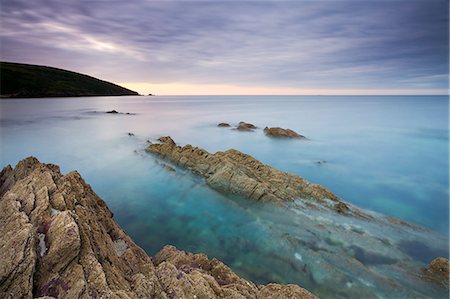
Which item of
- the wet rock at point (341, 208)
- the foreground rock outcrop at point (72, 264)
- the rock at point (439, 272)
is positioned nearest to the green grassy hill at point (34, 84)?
the foreground rock outcrop at point (72, 264)

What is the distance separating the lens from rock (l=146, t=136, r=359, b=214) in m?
18.5

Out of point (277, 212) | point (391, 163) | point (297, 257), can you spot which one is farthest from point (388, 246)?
point (391, 163)

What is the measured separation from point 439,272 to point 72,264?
14.6m

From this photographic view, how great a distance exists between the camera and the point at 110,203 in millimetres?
19547

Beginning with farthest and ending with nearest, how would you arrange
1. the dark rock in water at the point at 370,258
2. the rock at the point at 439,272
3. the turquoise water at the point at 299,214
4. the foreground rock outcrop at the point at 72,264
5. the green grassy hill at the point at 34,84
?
the green grassy hill at the point at 34,84 < the dark rock in water at the point at 370,258 < the turquoise water at the point at 299,214 < the rock at the point at 439,272 < the foreground rock outcrop at the point at 72,264

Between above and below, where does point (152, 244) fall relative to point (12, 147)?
below

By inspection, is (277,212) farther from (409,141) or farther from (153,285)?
(409,141)

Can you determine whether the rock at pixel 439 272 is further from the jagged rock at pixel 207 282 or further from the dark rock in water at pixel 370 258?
the jagged rock at pixel 207 282

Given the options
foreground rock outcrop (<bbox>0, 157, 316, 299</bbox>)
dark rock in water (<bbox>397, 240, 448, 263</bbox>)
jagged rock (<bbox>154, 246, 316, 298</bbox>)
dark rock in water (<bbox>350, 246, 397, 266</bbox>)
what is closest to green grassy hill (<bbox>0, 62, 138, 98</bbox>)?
foreground rock outcrop (<bbox>0, 157, 316, 299</bbox>)

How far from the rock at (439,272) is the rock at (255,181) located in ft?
18.7

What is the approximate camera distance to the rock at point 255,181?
18500mm

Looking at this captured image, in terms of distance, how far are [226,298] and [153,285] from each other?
209 cm

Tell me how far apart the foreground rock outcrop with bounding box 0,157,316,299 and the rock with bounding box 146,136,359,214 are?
905 centimetres

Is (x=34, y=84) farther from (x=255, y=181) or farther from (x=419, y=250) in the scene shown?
(x=419, y=250)
